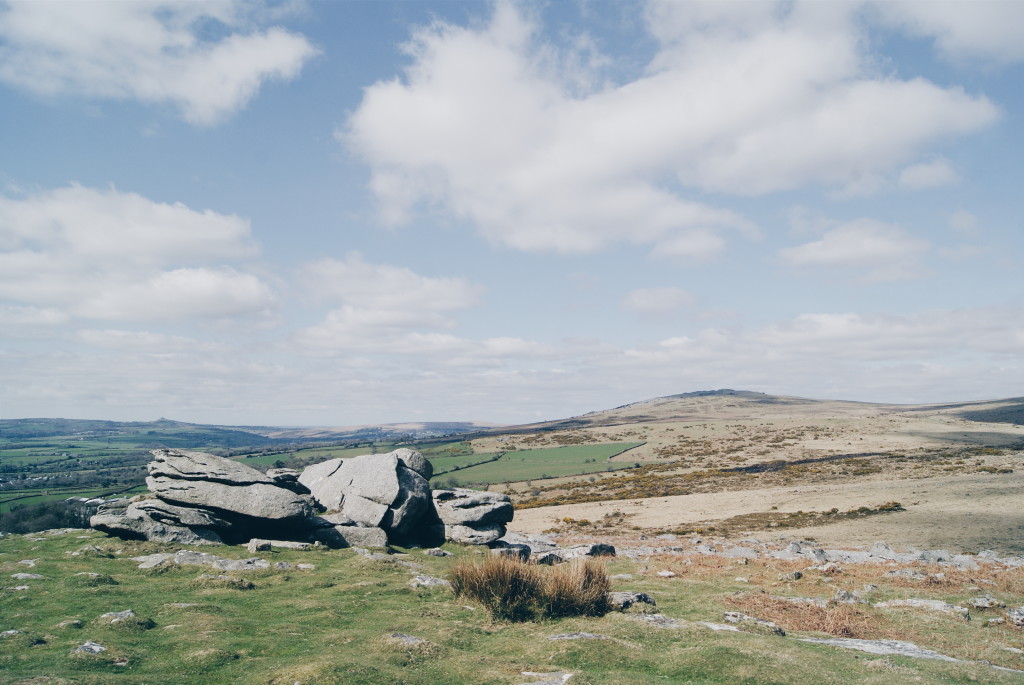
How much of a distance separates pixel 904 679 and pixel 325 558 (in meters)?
19.5

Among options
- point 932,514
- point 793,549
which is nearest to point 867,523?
point 932,514

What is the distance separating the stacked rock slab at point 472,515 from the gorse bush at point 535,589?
12971 millimetres

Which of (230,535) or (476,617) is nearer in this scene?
(476,617)

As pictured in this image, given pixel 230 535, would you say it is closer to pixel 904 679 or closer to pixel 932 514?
pixel 904 679

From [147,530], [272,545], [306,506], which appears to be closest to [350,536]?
[306,506]

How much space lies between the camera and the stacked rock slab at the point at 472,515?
29.0 meters

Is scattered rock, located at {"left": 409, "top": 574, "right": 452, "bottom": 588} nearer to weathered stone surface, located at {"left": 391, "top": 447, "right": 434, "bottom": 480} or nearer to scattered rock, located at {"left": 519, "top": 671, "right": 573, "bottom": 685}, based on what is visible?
scattered rock, located at {"left": 519, "top": 671, "right": 573, "bottom": 685}

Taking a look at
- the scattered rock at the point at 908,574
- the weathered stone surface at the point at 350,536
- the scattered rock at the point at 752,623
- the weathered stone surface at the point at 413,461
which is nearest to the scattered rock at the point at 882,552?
the scattered rock at the point at 908,574

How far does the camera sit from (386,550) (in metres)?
24.6

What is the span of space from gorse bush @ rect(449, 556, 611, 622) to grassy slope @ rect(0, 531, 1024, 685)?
1.89 ft

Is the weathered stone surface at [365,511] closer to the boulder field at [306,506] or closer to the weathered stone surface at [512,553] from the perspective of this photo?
the boulder field at [306,506]

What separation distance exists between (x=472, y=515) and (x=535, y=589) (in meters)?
15.5

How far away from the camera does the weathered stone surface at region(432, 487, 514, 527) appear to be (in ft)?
98.9

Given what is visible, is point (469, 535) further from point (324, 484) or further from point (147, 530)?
point (147, 530)
